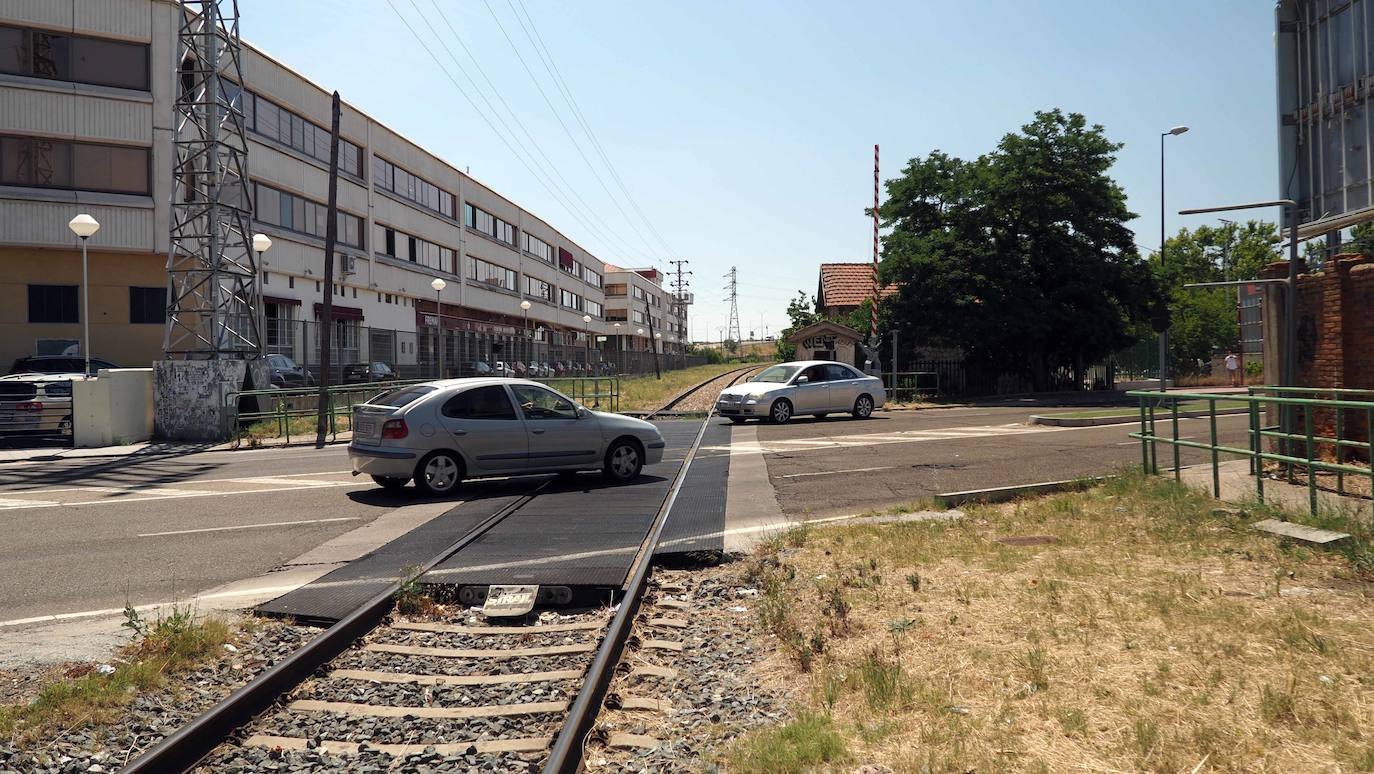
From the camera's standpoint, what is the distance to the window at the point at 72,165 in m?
33.5

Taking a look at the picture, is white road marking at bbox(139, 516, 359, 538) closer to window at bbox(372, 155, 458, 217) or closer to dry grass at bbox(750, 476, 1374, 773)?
dry grass at bbox(750, 476, 1374, 773)

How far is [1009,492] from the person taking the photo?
1148 cm

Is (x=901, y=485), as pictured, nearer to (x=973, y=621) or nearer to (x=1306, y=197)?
(x=973, y=621)

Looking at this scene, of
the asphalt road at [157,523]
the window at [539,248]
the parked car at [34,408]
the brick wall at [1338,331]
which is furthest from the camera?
the window at [539,248]

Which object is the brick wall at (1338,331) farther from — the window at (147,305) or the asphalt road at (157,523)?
the window at (147,305)

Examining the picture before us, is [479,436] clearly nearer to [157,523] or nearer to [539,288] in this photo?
[157,523]

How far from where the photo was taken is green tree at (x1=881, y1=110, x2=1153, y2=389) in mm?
35969

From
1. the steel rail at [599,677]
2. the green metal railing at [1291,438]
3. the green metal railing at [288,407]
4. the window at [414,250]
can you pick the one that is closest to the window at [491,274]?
the window at [414,250]

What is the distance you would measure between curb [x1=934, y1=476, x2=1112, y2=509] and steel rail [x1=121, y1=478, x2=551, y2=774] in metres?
6.25

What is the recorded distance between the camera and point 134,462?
18422 mm

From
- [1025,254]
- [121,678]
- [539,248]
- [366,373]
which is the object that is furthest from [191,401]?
[539,248]

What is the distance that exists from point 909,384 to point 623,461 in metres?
24.3

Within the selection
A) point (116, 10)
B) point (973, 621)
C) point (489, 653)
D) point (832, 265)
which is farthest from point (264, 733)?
point (832, 265)

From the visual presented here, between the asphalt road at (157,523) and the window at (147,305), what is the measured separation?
1996 centimetres
